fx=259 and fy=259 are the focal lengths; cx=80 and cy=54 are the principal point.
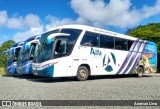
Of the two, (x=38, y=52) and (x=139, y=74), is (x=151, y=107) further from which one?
(x=139, y=74)

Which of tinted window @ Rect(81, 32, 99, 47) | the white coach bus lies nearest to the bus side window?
the white coach bus

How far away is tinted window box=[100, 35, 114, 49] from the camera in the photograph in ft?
55.5

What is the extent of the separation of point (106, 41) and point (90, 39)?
180cm

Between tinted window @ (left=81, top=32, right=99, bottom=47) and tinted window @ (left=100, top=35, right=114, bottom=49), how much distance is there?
533mm

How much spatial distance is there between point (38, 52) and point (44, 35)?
48.0 inches

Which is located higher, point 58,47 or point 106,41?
point 106,41

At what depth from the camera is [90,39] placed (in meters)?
15.9

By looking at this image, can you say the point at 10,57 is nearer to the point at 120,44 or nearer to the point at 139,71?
the point at 120,44

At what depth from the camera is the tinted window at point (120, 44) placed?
719 inches

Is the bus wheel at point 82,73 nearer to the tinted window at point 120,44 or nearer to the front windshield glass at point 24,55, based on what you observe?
the tinted window at point 120,44

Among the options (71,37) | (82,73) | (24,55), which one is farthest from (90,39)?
(24,55)

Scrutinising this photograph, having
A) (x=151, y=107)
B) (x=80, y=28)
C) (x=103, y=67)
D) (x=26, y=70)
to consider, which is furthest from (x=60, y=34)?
(x=151, y=107)

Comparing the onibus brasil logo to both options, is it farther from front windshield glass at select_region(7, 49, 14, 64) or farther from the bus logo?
front windshield glass at select_region(7, 49, 14, 64)

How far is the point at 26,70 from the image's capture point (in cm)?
1906
